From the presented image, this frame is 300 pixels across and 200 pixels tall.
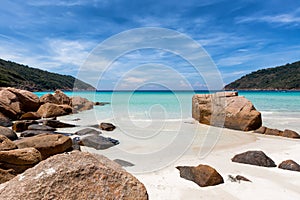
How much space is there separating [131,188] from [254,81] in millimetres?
93979

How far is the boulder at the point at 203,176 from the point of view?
3.81 meters

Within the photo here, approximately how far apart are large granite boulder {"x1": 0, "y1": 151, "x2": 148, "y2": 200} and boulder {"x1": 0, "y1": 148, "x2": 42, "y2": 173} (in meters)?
1.79

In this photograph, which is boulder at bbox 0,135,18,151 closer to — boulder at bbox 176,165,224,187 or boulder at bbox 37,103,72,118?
boulder at bbox 176,165,224,187

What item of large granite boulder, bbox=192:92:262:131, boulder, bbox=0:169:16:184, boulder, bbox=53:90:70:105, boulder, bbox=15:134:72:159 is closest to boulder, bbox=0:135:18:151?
boulder, bbox=15:134:72:159

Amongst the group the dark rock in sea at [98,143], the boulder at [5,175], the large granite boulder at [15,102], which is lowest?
the dark rock in sea at [98,143]

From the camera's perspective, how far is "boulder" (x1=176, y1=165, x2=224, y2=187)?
3.81 m

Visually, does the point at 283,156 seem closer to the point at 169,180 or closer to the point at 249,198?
the point at 249,198

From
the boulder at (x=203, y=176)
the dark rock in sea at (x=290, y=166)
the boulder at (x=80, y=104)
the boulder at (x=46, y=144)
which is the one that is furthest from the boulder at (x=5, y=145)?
the boulder at (x=80, y=104)

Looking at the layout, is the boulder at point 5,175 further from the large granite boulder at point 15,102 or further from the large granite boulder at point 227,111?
the large granite boulder at point 15,102

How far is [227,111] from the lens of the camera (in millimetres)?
9969

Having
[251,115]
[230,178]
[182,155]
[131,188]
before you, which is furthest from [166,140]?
[131,188]

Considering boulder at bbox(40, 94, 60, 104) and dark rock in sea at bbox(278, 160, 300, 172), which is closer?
dark rock in sea at bbox(278, 160, 300, 172)

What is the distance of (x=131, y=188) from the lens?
2.35 m

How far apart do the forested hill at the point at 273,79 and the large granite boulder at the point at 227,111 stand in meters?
68.1
